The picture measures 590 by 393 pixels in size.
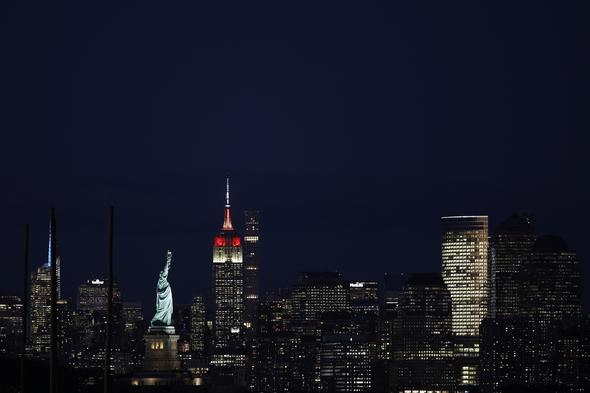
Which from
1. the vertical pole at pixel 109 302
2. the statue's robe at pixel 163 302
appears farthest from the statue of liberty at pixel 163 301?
the vertical pole at pixel 109 302

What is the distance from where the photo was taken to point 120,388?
13125cm

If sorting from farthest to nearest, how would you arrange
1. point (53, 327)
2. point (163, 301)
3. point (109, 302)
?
point (163, 301), point (109, 302), point (53, 327)

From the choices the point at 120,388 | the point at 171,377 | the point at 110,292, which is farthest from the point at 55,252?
the point at 171,377

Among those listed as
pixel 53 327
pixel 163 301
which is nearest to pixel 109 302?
pixel 53 327

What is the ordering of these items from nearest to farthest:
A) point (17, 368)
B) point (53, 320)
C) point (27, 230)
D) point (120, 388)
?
point (53, 320) < point (27, 230) < point (17, 368) < point (120, 388)

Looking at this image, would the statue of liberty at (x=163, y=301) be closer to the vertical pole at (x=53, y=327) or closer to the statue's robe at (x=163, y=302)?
the statue's robe at (x=163, y=302)

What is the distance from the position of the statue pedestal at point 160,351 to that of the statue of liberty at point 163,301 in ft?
1.92

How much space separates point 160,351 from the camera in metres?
155

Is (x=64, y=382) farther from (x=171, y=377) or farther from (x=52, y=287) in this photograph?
(x=171, y=377)

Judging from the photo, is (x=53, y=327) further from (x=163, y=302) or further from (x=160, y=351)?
(x=160, y=351)

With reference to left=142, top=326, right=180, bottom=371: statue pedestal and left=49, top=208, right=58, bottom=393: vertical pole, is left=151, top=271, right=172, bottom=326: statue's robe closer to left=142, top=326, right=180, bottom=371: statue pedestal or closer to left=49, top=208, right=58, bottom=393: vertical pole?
left=142, top=326, right=180, bottom=371: statue pedestal

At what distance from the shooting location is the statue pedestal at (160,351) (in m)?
154

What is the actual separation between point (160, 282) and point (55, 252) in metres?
98.6

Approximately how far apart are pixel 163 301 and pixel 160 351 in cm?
367
